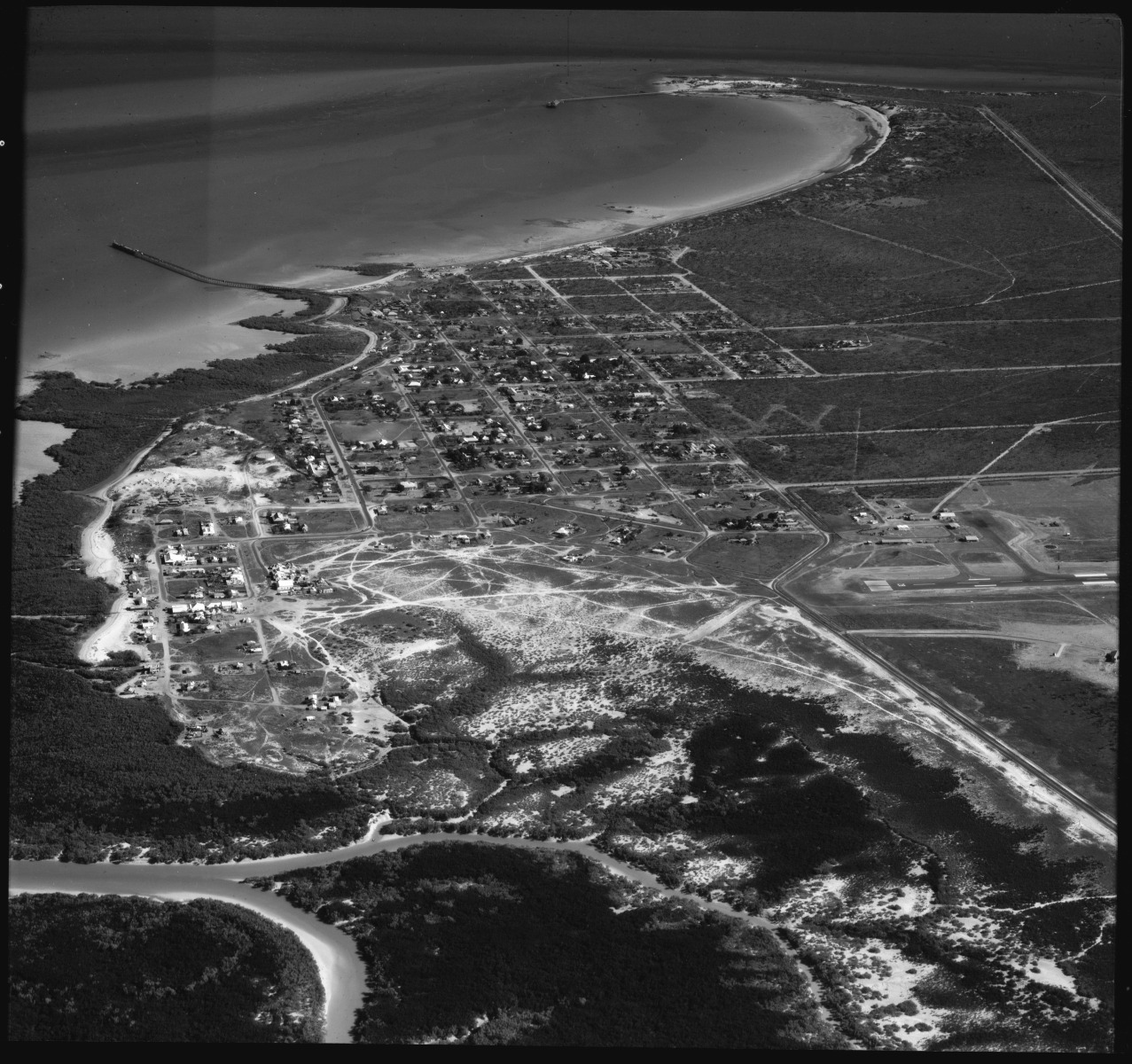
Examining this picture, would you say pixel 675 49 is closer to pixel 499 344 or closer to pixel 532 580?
pixel 499 344

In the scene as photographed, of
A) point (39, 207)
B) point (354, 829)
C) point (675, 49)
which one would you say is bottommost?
point (354, 829)

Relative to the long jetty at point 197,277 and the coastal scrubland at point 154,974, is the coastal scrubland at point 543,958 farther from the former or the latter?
the long jetty at point 197,277

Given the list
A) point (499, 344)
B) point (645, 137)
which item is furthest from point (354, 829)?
point (645, 137)

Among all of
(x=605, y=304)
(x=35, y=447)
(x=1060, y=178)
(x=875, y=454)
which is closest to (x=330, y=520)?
(x=35, y=447)

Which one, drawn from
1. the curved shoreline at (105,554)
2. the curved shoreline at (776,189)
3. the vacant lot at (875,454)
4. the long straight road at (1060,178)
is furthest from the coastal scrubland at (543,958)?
the long straight road at (1060,178)

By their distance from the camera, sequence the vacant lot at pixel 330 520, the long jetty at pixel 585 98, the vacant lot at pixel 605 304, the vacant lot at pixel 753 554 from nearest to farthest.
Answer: the vacant lot at pixel 753 554
the vacant lot at pixel 330 520
the vacant lot at pixel 605 304
the long jetty at pixel 585 98

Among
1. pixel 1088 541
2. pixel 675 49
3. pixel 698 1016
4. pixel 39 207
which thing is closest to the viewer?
pixel 698 1016
